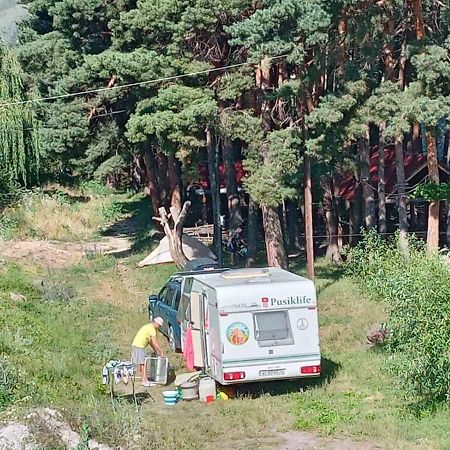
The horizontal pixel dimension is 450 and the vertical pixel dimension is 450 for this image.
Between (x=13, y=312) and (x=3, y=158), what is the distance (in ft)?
77.8

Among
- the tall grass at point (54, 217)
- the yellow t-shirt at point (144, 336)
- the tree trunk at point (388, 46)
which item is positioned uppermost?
the tree trunk at point (388, 46)

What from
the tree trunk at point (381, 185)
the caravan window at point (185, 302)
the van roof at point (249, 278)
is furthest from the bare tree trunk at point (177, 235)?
the van roof at point (249, 278)

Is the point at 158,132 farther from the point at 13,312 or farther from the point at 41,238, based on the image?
the point at 41,238

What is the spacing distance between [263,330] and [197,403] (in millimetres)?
1902

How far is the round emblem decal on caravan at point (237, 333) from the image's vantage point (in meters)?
16.3

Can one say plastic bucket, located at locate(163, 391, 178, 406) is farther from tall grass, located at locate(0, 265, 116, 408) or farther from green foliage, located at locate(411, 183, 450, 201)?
green foliage, located at locate(411, 183, 450, 201)

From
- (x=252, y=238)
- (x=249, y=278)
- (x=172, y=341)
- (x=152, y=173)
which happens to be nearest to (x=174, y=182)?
(x=152, y=173)

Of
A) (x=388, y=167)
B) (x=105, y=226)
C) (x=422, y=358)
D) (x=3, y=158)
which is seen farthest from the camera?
(x=105, y=226)

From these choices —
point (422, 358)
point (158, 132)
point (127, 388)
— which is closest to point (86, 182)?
point (158, 132)

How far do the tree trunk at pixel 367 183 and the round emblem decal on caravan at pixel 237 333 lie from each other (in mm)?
16945

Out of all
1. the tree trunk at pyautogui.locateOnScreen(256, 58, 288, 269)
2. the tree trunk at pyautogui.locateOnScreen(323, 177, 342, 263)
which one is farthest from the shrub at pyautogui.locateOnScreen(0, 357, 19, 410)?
the tree trunk at pyautogui.locateOnScreen(323, 177, 342, 263)

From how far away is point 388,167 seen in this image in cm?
4019

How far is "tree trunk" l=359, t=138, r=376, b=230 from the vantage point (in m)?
32.3

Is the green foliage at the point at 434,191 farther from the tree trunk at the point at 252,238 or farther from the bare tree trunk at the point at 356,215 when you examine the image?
the tree trunk at the point at 252,238
